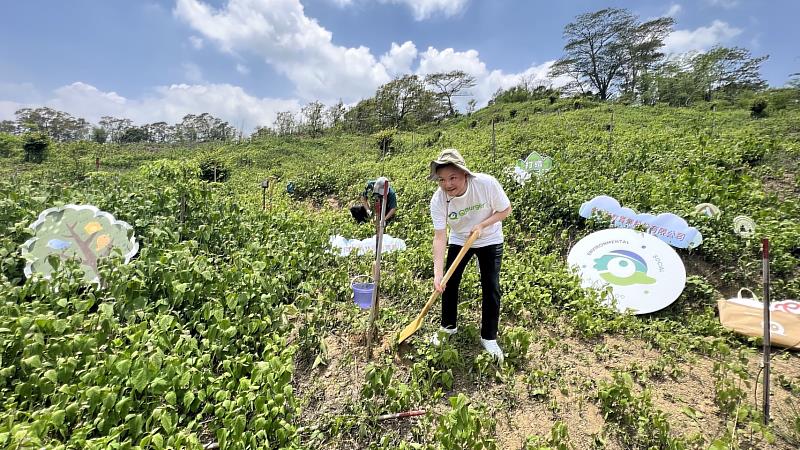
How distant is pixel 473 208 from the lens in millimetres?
2396

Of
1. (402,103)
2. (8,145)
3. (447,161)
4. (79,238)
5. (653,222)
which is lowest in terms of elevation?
(653,222)

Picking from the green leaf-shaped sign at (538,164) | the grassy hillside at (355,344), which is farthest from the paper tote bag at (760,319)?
the green leaf-shaped sign at (538,164)

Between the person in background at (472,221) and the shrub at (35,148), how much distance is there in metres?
24.6

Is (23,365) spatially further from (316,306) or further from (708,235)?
(708,235)

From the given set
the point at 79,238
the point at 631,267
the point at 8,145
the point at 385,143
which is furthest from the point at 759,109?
the point at 8,145

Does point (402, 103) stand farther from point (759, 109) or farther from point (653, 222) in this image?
point (653, 222)

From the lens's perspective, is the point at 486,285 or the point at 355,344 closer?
the point at 486,285

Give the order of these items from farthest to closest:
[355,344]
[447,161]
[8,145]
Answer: [8,145]
[355,344]
[447,161]

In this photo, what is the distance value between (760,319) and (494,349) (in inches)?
88.8

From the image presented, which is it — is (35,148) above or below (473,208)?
above

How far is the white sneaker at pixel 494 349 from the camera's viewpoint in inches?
98.8

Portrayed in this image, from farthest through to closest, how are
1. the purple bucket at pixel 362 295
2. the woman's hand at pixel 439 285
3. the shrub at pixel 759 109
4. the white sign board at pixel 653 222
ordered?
the shrub at pixel 759 109
the white sign board at pixel 653 222
the purple bucket at pixel 362 295
the woman's hand at pixel 439 285

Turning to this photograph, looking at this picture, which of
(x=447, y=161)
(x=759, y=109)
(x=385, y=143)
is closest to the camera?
(x=447, y=161)

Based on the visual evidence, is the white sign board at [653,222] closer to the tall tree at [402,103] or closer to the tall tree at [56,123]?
the tall tree at [402,103]
